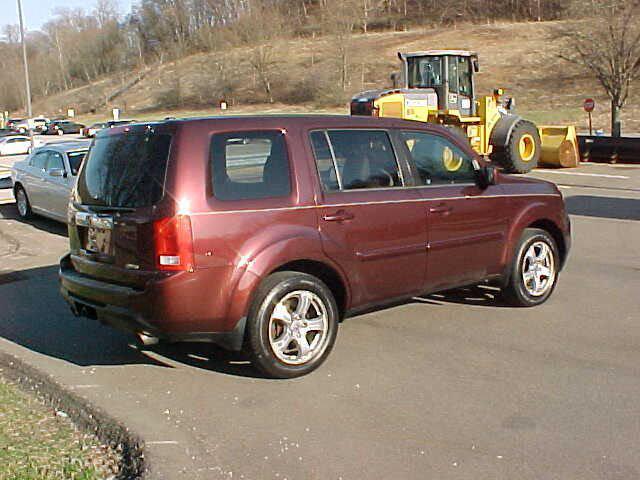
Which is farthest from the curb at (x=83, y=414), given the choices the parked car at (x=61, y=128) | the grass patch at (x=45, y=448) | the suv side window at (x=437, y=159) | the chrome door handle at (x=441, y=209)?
the parked car at (x=61, y=128)

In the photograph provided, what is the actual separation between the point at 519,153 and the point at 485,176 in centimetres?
1457

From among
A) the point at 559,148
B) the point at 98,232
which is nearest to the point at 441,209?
the point at 98,232

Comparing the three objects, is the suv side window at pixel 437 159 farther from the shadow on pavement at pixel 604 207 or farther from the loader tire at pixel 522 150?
the loader tire at pixel 522 150

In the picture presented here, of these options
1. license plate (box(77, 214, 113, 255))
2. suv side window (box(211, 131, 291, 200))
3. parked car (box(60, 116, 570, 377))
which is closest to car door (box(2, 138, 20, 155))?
parked car (box(60, 116, 570, 377))

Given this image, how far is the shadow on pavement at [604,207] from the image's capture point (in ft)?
42.8

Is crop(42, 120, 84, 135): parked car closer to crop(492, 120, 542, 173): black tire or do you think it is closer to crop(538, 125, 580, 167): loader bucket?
crop(538, 125, 580, 167): loader bucket

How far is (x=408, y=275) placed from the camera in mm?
6113

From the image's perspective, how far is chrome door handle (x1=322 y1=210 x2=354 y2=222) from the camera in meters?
5.56

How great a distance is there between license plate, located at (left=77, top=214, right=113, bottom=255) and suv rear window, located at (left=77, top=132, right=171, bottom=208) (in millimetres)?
115

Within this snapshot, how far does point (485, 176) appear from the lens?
21.7 feet

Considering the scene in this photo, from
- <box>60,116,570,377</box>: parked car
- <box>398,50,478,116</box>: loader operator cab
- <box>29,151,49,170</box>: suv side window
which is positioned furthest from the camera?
<box>398,50,478,116</box>: loader operator cab

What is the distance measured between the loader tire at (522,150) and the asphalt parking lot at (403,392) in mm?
12735

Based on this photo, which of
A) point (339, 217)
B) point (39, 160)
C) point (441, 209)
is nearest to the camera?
point (339, 217)

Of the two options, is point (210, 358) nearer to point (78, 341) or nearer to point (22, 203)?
point (78, 341)
